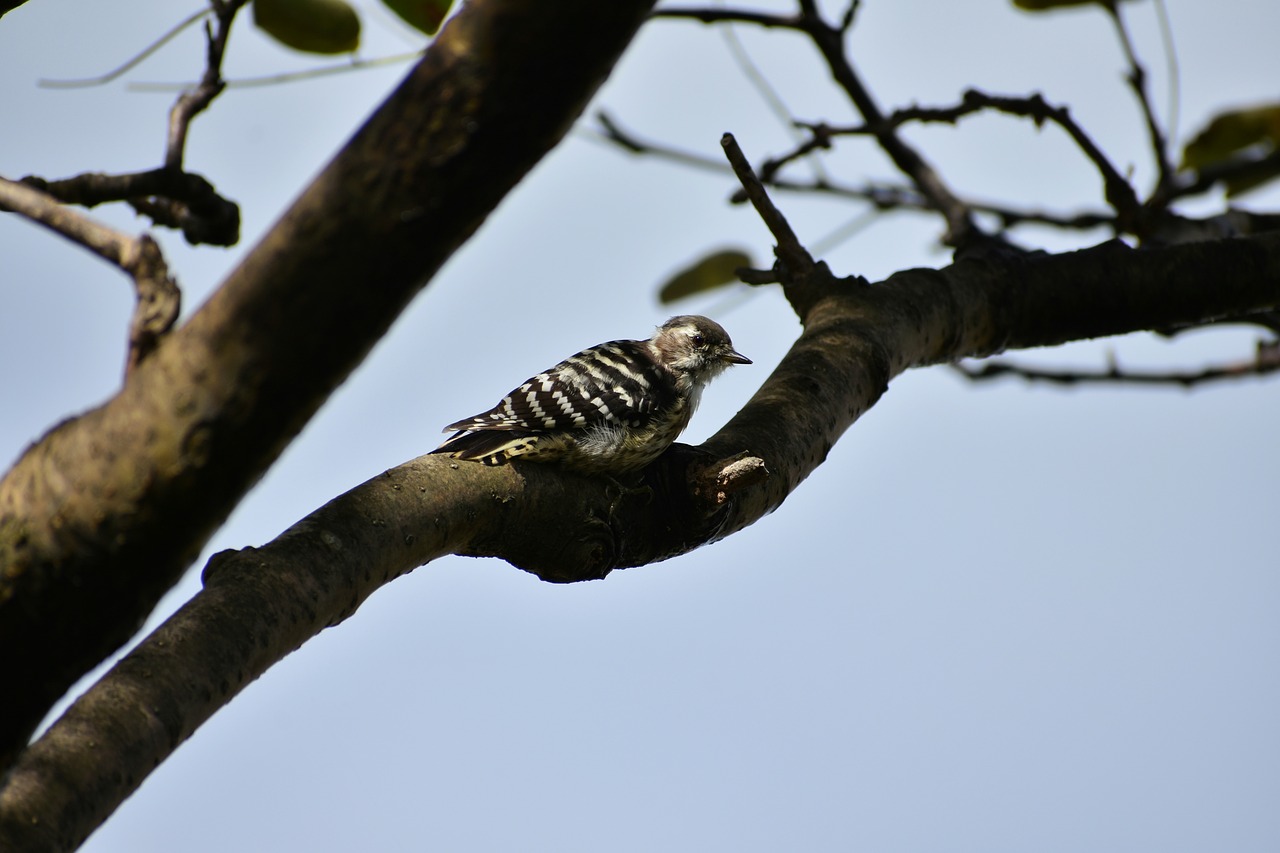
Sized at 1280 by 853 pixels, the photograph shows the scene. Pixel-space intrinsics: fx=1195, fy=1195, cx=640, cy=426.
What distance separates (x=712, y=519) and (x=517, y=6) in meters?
1.81

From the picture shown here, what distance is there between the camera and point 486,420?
4.19 m

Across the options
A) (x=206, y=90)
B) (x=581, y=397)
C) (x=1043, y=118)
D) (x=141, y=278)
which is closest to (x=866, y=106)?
(x=1043, y=118)

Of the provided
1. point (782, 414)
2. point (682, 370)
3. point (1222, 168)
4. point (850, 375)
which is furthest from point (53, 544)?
point (682, 370)

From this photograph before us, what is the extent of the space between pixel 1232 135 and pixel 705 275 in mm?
1866

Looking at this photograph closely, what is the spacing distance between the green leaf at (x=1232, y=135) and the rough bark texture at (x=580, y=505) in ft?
0.96

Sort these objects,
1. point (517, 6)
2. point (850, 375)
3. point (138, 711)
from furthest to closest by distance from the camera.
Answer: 1. point (850, 375)
2. point (138, 711)
3. point (517, 6)

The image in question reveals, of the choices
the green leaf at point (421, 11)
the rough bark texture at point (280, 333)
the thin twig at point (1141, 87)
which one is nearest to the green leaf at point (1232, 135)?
the thin twig at point (1141, 87)

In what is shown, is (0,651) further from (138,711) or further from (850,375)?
(850,375)

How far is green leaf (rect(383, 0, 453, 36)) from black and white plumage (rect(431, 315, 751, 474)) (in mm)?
1141

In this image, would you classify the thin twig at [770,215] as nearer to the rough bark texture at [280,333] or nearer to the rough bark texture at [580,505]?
the rough bark texture at [580,505]

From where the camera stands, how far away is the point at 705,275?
4.64 m

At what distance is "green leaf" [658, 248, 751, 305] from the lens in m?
4.57

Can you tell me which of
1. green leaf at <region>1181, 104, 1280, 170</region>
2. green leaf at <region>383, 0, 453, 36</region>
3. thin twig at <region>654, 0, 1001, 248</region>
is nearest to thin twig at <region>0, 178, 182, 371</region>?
green leaf at <region>383, 0, 453, 36</region>

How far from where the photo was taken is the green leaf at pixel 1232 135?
376 centimetres
